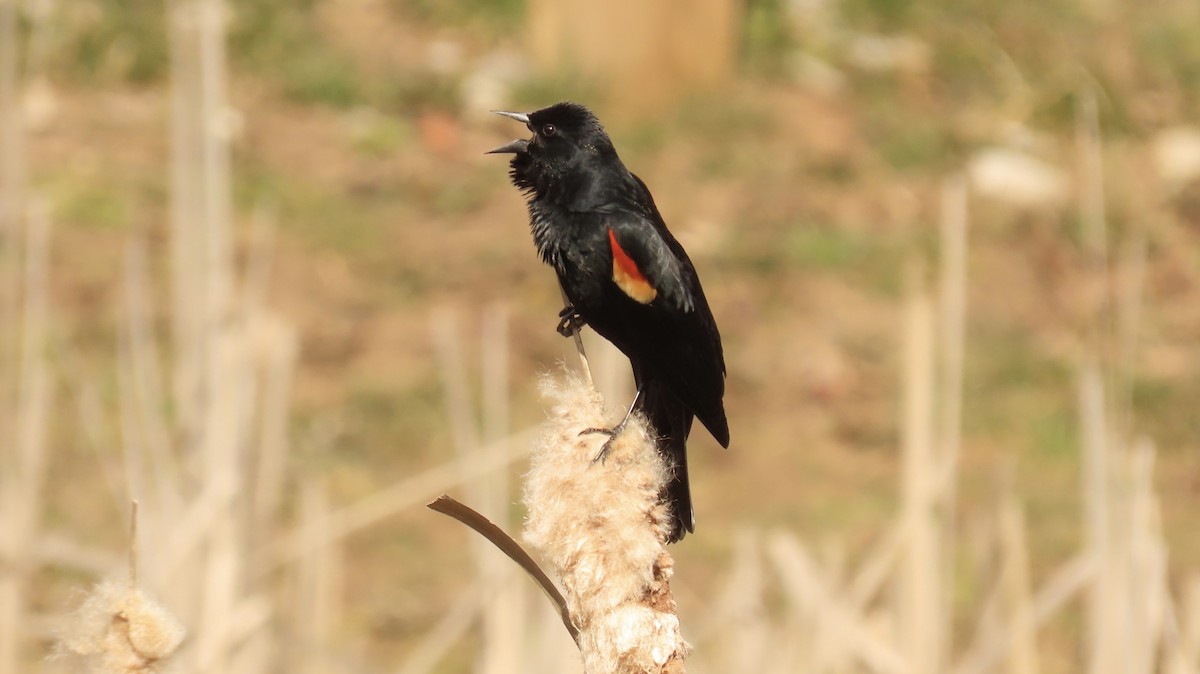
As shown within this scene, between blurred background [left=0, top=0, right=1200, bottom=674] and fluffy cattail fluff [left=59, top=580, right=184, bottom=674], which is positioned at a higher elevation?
fluffy cattail fluff [left=59, top=580, right=184, bottom=674]

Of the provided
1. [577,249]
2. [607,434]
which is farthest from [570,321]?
[607,434]

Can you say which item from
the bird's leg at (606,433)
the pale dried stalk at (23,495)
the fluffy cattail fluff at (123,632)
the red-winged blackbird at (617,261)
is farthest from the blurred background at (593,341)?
the bird's leg at (606,433)

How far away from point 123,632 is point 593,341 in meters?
1.20

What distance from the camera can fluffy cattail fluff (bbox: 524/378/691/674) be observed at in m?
0.91

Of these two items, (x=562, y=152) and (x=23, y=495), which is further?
(x=23, y=495)

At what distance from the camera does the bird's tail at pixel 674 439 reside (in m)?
1.29

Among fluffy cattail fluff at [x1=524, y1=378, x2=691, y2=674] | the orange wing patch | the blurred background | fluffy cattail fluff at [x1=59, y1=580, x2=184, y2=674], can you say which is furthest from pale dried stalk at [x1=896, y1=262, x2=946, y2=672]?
fluffy cattail fluff at [x1=59, y1=580, x2=184, y2=674]

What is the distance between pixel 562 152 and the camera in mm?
1405

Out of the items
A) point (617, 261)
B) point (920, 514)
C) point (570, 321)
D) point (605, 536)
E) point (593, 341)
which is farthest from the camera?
point (593, 341)

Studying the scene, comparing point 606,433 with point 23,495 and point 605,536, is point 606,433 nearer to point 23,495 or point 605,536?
point 605,536

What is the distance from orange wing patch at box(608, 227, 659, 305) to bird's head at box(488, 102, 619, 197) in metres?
0.07

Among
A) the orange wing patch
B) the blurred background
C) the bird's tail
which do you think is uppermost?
the orange wing patch

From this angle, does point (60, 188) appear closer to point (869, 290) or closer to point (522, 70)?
point (522, 70)

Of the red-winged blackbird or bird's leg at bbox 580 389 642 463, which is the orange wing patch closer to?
the red-winged blackbird
